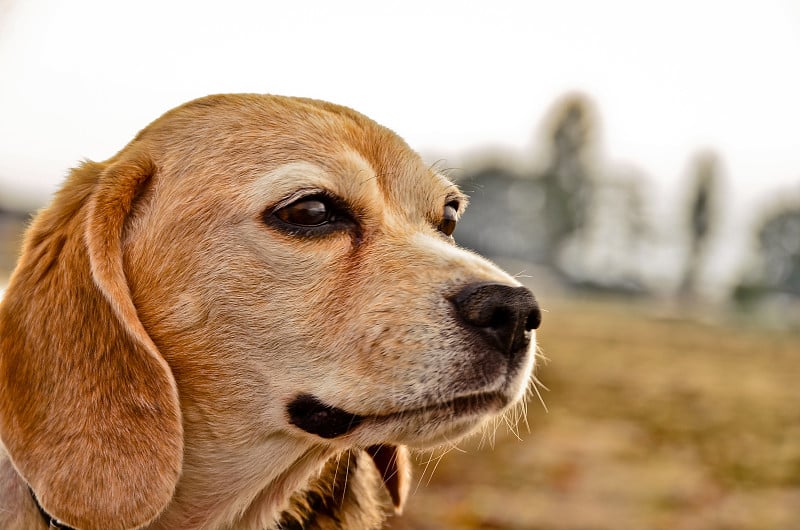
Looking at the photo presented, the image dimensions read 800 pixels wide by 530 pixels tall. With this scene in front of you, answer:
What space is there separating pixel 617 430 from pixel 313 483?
7.51m

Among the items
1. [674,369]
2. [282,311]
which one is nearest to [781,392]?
[674,369]

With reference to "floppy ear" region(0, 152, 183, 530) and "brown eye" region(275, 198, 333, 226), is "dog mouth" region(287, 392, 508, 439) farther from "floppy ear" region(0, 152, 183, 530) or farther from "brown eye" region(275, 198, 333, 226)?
"brown eye" region(275, 198, 333, 226)

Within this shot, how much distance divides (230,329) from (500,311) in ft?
3.14

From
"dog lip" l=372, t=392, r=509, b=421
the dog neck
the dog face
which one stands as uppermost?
the dog face

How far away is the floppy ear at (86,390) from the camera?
2.93m

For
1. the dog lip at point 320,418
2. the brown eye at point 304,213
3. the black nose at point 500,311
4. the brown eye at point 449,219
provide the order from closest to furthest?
the black nose at point 500,311
the dog lip at point 320,418
the brown eye at point 304,213
the brown eye at point 449,219

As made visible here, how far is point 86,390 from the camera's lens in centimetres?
303

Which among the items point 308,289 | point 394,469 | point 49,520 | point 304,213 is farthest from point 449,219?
point 49,520

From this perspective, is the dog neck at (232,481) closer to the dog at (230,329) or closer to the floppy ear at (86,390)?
the dog at (230,329)

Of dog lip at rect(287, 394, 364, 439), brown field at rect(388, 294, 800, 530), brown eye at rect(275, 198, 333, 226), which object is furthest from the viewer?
brown field at rect(388, 294, 800, 530)

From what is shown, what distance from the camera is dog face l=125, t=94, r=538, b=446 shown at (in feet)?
9.82

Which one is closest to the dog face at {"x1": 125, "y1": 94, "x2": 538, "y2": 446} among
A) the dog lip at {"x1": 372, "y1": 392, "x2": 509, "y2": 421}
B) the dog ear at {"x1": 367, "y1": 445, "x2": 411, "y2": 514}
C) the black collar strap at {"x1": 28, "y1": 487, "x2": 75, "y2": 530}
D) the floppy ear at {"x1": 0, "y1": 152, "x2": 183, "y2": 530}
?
the dog lip at {"x1": 372, "y1": 392, "x2": 509, "y2": 421}

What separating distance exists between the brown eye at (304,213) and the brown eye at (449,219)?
2.44ft

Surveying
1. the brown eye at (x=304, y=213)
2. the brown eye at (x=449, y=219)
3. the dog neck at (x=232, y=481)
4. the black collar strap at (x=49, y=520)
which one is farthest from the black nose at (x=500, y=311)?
the black collar strap at (x=49, y=520)
